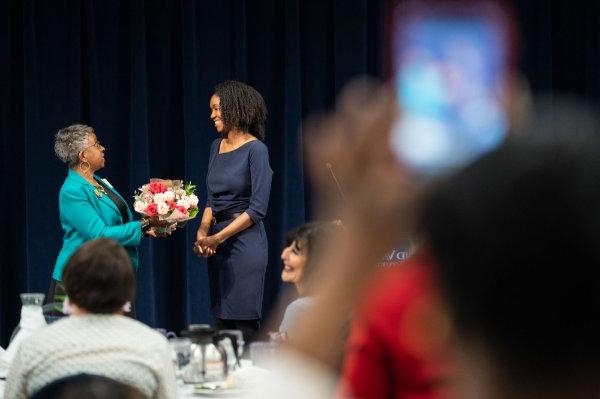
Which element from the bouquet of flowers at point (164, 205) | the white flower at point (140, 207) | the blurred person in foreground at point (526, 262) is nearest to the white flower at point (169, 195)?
the bouquet of flowers at point (164, 205)

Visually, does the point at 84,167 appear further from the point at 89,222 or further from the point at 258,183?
the point at 258,183

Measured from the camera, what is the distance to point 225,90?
4801 millimetres

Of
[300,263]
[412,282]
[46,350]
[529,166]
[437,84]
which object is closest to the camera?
[529,166]

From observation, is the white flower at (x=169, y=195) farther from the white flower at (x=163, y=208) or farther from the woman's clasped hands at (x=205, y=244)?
the woman's clasped hands at (x=205, y=244)

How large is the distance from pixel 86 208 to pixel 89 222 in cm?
7

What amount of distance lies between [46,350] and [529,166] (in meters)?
1.97

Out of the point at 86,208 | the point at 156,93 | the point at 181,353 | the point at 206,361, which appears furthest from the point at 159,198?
the point at 206,361

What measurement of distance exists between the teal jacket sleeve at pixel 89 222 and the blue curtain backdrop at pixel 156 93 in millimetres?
1574

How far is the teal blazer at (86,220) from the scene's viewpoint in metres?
4.59

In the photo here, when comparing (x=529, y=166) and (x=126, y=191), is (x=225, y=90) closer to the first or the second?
(x=126, y=191)

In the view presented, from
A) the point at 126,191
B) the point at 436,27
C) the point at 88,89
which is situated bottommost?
the point at 126,191

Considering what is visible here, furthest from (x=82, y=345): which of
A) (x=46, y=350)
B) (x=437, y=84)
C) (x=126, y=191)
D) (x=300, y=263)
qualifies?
(x=126, y=191)

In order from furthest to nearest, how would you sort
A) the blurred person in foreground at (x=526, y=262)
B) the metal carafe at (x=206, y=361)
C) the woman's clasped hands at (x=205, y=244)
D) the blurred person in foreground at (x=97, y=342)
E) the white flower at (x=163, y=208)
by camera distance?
1. the white flower at (x=163, y=208)
2. the woman's clasped hands at (x=205, y=244)
3. the metal carafe at (x=206, y=361)
4. the blurred person in foreground at (x=97, y=342)
5. the blurred person in foreground at (x=526, y=262)

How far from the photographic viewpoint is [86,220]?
15.0 ft
